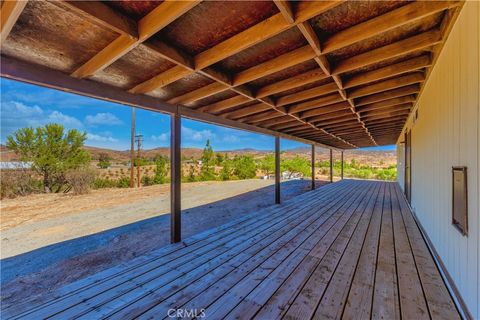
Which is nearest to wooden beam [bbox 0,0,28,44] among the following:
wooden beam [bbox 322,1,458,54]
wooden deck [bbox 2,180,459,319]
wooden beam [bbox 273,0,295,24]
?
wooden beam [bbox 273,0,295,24]

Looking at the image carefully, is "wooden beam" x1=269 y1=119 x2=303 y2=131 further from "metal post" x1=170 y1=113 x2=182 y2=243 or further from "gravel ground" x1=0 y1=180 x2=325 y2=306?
"metal post" x1=170 y1=113 x2=182 y2=243

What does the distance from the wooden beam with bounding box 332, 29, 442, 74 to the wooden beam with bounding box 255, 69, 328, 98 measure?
327 mm

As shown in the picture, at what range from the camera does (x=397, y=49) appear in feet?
6.25

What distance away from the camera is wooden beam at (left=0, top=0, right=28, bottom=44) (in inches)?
44.4

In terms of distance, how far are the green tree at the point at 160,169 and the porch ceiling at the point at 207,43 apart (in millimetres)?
14361

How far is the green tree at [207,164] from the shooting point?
17594mm

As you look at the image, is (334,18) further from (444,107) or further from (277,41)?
(444,107)

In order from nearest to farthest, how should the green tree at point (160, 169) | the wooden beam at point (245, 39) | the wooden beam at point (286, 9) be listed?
the wooden beam at point (286, 9), the wooden beam at point (245, 39), the green tree at point (160, 169)

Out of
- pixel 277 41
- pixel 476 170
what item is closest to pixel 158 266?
pixel 277 41

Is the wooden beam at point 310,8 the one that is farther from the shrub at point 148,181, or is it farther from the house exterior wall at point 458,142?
the shrub at point 148,181

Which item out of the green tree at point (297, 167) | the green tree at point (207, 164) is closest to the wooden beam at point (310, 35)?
the green tree at point (297, 167)

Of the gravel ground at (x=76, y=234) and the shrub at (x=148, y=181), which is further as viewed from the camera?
the shrub at (x=148, y=181)

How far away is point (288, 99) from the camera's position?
10.9 ft

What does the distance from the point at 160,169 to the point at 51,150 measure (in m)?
7.25
